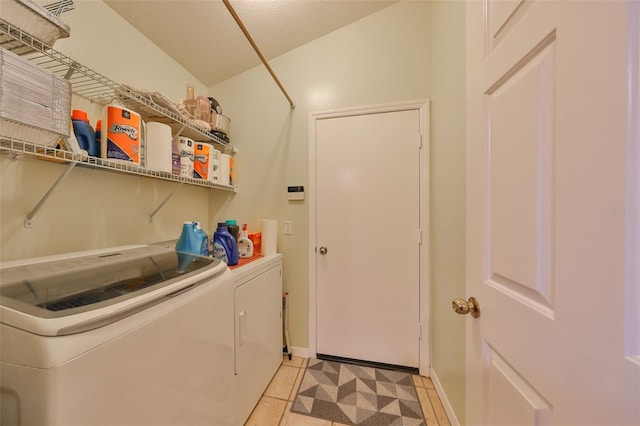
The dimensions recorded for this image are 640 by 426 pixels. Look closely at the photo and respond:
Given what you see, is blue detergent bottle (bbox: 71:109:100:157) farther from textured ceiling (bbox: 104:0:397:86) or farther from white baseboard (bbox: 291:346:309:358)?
white baseboard (bbox: 291:346:309:358)

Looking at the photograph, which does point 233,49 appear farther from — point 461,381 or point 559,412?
point 461,381

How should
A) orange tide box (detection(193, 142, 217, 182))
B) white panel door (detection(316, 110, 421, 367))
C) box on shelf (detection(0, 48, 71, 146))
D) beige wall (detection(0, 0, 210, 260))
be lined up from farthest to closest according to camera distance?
white panel door (detection(316, 110, 421, 367)) < orange tide box (detection(193, 142, 217, 182)) < beige wall (detection(0, 0, 210, 260)) < box on shelf (detection(0, 48, 71, 146))

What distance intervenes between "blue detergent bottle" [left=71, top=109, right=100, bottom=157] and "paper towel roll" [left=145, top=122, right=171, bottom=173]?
0.22 metres

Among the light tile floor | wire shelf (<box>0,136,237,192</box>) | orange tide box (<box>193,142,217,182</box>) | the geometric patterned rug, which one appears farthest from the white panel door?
wire shelf (<box>0,136,237,192</box>)

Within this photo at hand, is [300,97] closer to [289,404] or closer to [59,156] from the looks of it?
[59,156]

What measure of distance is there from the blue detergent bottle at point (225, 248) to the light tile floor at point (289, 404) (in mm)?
955

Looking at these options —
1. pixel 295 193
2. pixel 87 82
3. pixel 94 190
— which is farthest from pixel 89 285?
pixel 295 193

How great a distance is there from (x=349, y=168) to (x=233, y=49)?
134cm

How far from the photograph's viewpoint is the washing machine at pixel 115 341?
1.49ft

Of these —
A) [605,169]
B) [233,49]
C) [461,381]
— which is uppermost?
[233,49]

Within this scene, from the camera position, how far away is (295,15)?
1.61m

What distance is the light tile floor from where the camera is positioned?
1.31m

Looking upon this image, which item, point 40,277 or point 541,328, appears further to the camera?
point 40,277

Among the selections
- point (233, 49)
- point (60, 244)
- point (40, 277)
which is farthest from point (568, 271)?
point (233, 49)
